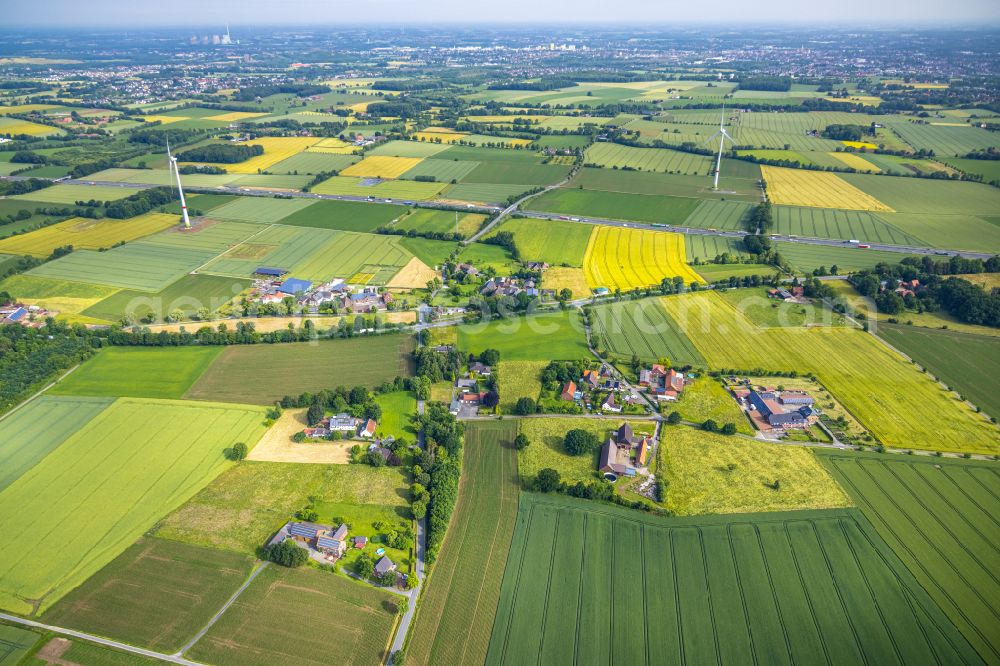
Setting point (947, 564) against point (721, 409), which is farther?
point (721, 409)

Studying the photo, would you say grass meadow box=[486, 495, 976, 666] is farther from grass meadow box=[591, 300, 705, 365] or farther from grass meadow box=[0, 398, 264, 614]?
grass meadow box=[0, 398, 264, 614]

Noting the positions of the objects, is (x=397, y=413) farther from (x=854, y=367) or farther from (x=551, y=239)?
(x=551, y=239)

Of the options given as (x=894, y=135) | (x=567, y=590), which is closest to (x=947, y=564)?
(x=567, y=590)

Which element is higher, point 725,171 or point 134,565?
point 725,171

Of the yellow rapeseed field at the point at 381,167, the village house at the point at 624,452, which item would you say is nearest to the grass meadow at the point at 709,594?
the village house at the point at 624,452

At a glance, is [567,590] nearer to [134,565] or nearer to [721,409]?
[721,409]

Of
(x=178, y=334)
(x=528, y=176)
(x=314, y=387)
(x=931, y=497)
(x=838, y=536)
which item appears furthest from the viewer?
(x=528, y=176)

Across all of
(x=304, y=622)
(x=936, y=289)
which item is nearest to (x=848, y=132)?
(x=936, y=289)
